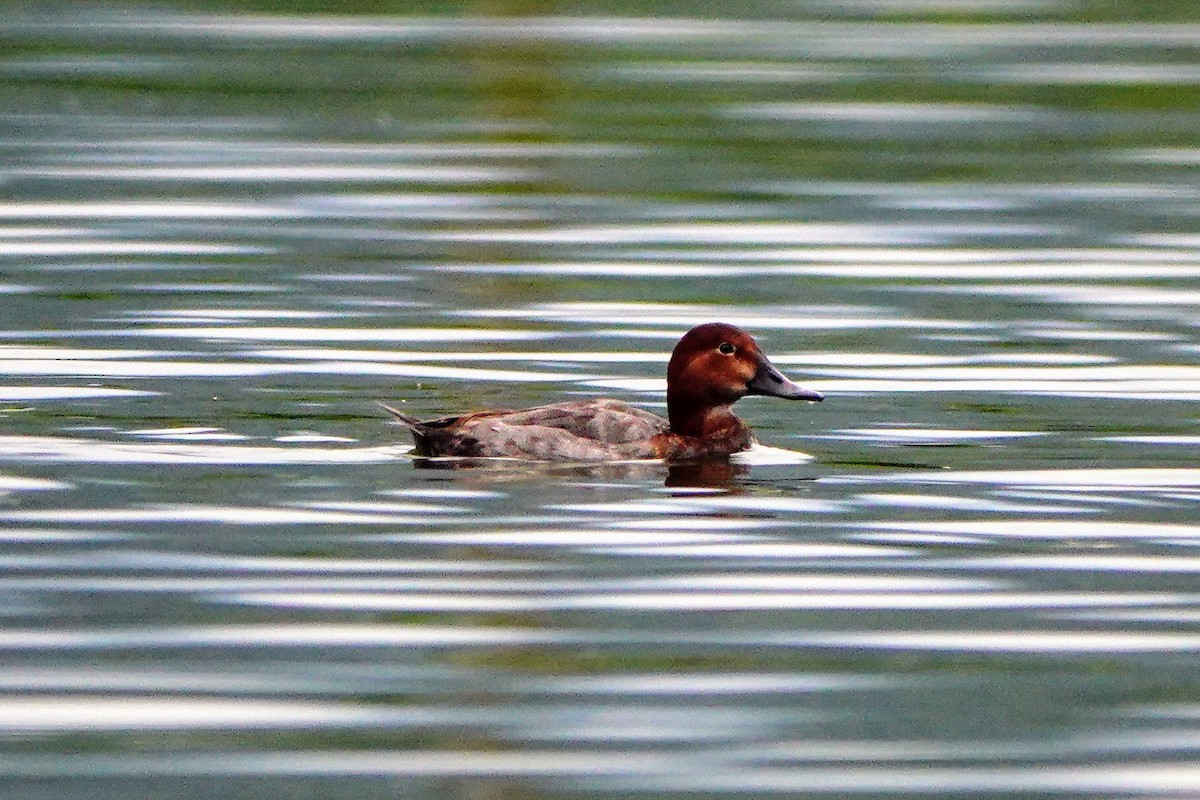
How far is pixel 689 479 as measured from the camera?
32.8 feet

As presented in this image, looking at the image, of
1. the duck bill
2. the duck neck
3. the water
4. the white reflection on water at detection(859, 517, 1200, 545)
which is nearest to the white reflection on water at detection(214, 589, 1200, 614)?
the water

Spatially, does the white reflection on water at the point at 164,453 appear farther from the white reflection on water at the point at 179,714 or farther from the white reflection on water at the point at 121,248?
the white reflection on water at the point at 121,248

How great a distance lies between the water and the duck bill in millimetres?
167

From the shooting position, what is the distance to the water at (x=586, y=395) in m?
6.49

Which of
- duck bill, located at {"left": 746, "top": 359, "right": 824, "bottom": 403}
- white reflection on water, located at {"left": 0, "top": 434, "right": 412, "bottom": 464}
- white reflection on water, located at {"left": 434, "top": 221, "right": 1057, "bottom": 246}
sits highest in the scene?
white reflection on water, located at {"left": 434, "top": 221, "right": 1057, "bottom": 246}

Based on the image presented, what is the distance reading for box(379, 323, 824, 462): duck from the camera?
32.7 ft

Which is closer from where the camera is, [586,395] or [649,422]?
[649,422]

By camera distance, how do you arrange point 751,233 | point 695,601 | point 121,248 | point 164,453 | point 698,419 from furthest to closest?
point 751,233 < point 121,248 < point 698,419 < point 164,453 < point 695,601

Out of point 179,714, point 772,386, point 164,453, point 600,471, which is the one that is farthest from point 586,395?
point 179,714

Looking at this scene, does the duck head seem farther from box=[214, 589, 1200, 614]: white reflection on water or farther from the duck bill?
box=[214, 589, 1200, 614]: white reflection on water

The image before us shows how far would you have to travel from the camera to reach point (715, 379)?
10781mm

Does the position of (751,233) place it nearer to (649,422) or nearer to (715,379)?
(715,379)

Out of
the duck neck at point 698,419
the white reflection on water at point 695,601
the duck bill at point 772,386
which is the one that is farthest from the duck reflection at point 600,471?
the white reflection on water at point 695,601

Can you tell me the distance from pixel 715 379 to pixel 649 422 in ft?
1.63
